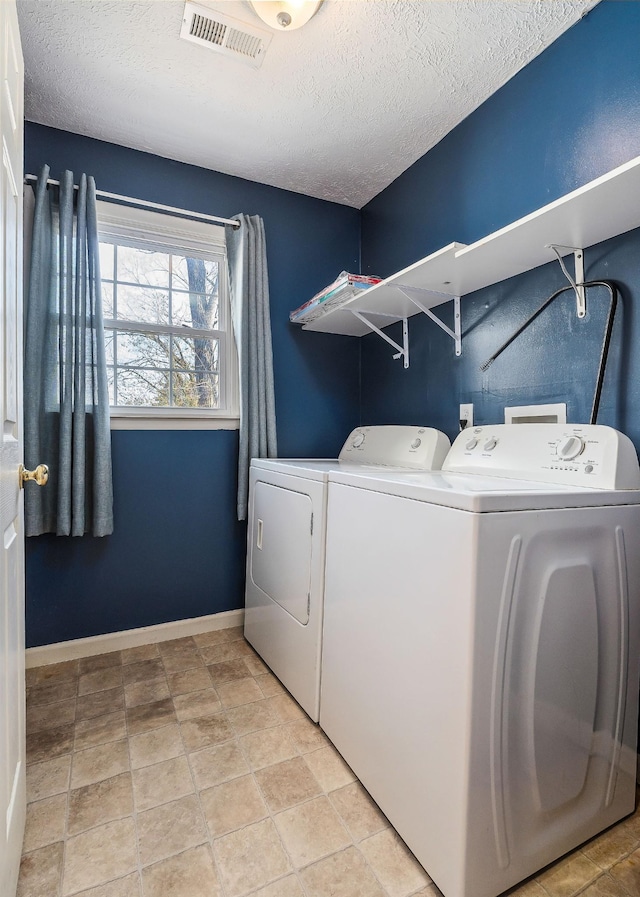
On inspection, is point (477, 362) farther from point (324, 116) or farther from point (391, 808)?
point (391, 808)

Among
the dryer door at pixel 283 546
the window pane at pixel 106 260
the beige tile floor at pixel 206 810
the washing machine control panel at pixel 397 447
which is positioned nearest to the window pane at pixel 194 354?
the window pane at pixel 106 260

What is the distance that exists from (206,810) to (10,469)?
107 centimetres

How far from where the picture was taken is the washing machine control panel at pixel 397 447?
1.94 meters

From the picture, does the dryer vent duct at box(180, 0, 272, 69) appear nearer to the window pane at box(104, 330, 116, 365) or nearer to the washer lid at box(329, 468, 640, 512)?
the window pane at box(104, 330, 116, 365)

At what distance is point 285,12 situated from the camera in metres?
1.44

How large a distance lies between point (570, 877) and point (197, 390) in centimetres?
228

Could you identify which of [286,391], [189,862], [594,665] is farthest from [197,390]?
[594,665]

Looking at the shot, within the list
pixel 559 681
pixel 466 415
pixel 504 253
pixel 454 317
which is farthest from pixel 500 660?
pixel 454 317

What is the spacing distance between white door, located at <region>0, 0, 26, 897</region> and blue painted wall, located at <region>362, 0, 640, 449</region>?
1512 millimetres

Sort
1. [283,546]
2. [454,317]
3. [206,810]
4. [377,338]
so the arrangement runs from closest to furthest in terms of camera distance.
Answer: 1. [206,810]
2. [283,546]
3. [454,317]
4. [377,338]

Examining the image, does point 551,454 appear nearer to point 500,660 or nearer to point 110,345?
point 500,660

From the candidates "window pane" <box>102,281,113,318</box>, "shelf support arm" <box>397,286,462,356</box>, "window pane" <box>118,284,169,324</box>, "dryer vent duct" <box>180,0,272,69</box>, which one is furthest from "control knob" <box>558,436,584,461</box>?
"window pane" <box>102,281,113,318</box>

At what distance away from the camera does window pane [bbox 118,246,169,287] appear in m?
2.26

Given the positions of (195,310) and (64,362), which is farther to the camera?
(195,310)
